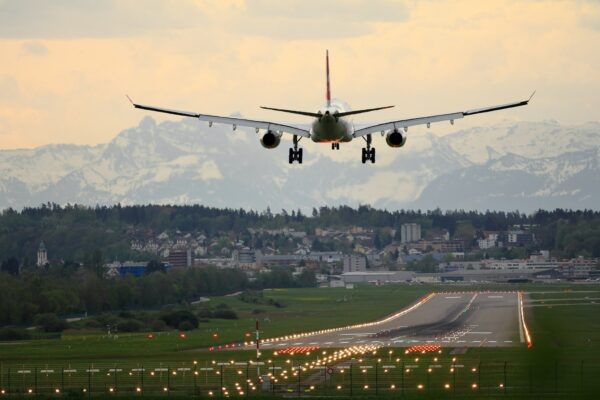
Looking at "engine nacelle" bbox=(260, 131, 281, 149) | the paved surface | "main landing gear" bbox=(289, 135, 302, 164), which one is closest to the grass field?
the paved surface

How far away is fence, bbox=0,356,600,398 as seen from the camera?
248 feet

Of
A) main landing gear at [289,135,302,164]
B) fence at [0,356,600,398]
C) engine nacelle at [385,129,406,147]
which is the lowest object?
fence at [0,356,600,398]

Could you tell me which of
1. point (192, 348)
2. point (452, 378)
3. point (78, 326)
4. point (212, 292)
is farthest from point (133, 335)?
point (212, 292)

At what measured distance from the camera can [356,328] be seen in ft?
419

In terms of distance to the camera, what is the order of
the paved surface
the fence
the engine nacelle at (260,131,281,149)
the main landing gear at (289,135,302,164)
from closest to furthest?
the fence
the engine nacelle at (260,131,281,149)
the main landing gear at (289,135,302,164)
the paved surface

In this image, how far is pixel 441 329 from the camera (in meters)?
124

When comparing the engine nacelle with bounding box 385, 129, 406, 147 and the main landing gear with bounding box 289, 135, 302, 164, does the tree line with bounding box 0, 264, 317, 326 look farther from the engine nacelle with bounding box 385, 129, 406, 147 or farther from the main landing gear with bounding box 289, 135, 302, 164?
the engine nacelle with bounding box 385, 129, 406, 147

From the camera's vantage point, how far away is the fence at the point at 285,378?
75688 millimetres

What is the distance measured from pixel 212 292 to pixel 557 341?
493 ft

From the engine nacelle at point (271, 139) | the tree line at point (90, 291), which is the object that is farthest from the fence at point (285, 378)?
the tree line at point (90, 291)

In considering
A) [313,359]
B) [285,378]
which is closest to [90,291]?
[313,359]

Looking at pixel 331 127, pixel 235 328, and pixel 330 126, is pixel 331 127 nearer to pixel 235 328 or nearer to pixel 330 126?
pixel 330 126

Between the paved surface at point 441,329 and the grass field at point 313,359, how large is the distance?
3.38 m

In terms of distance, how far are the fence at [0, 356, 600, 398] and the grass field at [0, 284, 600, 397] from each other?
86 mm
